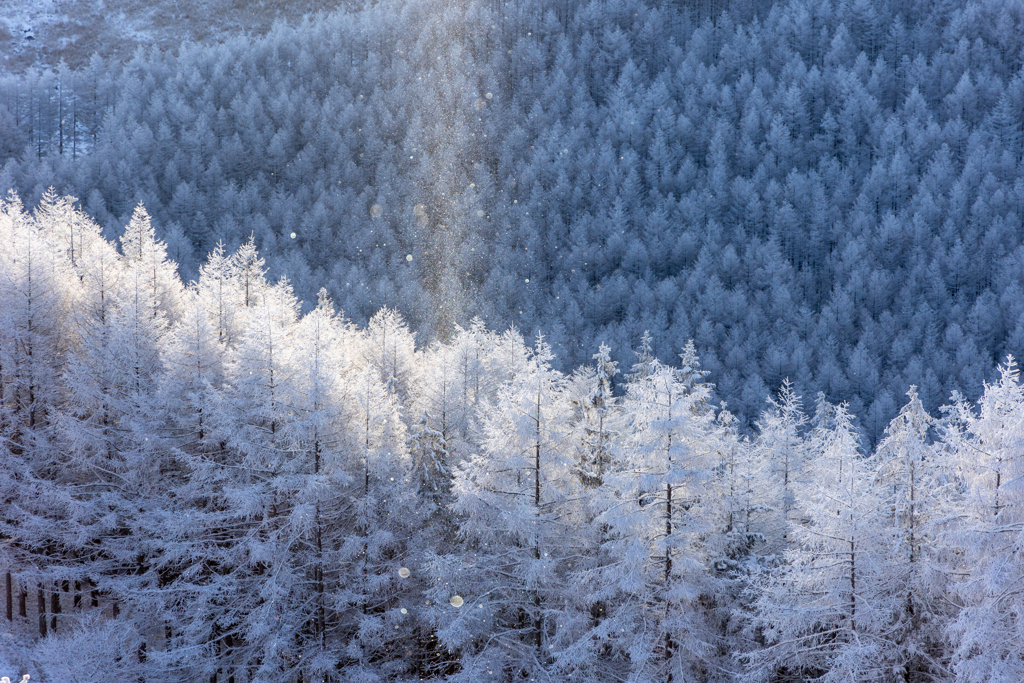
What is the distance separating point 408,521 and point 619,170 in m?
105

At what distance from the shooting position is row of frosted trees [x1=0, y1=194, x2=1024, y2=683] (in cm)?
2000

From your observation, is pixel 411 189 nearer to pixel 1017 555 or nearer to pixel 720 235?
pixel 720 235

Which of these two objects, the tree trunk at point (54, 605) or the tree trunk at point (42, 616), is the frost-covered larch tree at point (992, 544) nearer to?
the tree trunk at point (42, 616)

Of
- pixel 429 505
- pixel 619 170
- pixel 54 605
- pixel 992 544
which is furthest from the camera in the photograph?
pixel 619 170

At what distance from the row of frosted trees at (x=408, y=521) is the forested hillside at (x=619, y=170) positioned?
5002 cm

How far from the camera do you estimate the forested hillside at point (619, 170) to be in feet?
296

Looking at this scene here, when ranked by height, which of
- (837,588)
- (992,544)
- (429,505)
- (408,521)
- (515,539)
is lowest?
(837,588)

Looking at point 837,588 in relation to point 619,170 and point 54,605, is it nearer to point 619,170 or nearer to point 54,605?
point 54,605

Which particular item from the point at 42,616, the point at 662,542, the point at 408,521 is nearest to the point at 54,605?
the point at 42,616

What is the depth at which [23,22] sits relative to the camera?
183750mm

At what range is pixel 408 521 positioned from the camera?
23484 mm

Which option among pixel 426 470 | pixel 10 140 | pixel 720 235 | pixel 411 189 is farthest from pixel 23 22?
pixel 426 470

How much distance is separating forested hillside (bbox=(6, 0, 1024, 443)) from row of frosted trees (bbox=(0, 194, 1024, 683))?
50024 mm

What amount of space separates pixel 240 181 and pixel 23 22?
4457 inches
